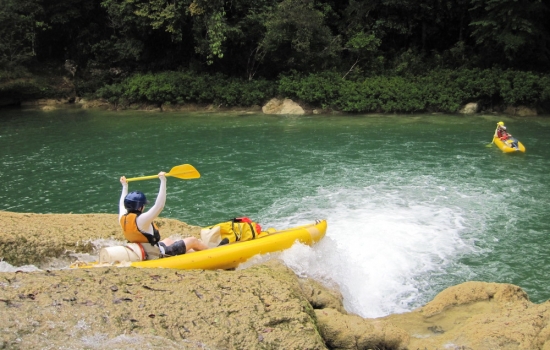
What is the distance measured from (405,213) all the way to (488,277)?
2207 mm

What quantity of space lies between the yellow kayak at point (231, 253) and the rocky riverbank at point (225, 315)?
0.52 m

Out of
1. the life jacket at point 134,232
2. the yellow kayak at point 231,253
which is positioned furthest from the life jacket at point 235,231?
the life jacket at point 134,232

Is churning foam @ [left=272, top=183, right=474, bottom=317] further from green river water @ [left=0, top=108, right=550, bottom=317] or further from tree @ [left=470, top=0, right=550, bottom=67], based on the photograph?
tree @ [left=470, top=0, right=550, bottom=67]

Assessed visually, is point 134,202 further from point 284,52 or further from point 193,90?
point 284,52

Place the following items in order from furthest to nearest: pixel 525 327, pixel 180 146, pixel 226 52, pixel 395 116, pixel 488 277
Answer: pixel 226 52
pixel 395 116
pixel 180 146
pixel 488 277
pixel 525 327

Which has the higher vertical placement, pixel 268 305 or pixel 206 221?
pixel 268 305

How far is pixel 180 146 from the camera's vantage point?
495 inches

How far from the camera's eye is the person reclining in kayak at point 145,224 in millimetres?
4254

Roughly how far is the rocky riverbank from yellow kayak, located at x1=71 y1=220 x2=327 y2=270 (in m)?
0.52

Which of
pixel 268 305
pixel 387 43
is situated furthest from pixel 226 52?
pixel 268 305

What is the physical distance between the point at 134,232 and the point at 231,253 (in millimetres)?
890

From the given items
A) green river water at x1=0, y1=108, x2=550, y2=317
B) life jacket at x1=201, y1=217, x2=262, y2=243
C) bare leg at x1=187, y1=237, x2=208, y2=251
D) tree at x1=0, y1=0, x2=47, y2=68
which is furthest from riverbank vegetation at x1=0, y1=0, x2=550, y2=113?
bare leg at x1=187, y1=237, x2=208, y2=251

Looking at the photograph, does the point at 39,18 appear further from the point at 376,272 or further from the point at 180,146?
the point at 376,272

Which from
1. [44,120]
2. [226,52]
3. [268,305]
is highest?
[226,52]
